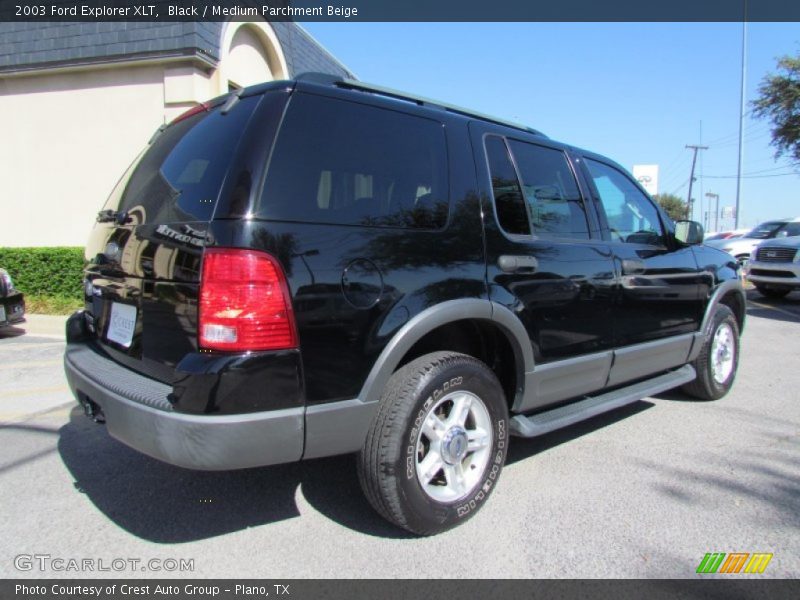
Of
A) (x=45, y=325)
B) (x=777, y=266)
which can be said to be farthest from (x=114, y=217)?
(x=777, y=266)

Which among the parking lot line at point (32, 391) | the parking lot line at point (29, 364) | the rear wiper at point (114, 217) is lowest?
the parking lot line at point (32, 391)

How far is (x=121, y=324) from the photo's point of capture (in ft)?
8.91

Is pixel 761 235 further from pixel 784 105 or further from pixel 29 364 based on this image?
pixel 29 364

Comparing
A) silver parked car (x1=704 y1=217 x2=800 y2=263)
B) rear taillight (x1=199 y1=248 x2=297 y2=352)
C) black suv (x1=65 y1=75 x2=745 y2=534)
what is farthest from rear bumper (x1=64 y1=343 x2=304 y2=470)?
silver parked car (x1=704 y1=217 x2=800 y2=263)

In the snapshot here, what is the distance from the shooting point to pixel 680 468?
11.5 ft

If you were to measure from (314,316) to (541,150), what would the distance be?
6.58ft

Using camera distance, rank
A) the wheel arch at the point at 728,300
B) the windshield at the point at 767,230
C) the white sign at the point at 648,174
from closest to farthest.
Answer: the wheel arch at the point at 728,300 → the windshield at the point at 767,230 → the white sign at the point at 648,174

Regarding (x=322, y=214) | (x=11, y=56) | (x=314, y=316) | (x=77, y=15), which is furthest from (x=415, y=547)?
(x=11, y=56)

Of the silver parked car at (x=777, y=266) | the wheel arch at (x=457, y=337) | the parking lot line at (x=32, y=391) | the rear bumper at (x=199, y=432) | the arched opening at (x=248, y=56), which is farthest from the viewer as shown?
the silver parked car at (x=777, y=266)

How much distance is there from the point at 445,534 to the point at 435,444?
1.48ft

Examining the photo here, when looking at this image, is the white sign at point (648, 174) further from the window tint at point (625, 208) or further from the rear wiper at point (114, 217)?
the rear wiper at point (114, 217)

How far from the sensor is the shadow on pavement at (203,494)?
2795 millimetres

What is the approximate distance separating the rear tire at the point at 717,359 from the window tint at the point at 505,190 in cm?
246

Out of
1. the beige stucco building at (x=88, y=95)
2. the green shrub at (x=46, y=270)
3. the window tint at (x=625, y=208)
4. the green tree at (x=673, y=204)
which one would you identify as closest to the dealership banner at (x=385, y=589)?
the window tint at (x=625, y=208)
